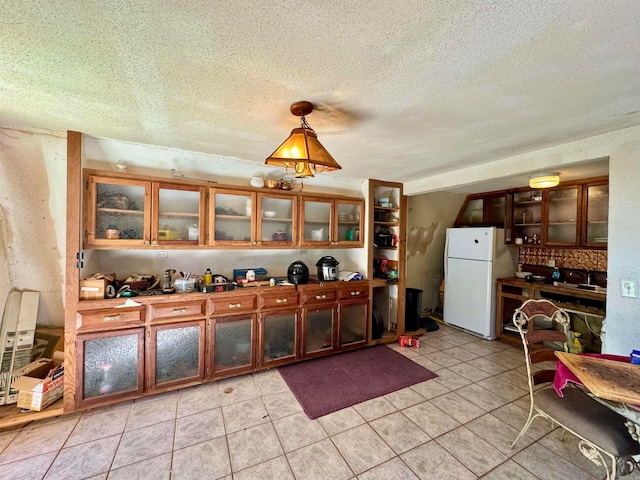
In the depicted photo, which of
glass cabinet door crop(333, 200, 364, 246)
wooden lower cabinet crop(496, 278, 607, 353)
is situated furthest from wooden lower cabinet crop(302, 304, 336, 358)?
wooden lower cabinet crop(496, 278, 607, 353)

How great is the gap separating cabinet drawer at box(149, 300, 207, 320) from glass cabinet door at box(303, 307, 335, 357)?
3.70 ft

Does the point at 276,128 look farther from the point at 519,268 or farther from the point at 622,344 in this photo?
the point at 519,268

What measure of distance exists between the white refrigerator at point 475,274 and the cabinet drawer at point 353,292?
1782 mm

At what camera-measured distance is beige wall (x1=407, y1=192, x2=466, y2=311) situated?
4.48 metres

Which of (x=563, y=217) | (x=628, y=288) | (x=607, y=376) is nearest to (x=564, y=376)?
(x=607, y=376)

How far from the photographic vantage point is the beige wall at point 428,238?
4480 millimetres

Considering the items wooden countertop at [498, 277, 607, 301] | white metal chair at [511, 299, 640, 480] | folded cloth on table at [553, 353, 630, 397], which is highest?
wooden countertop at [498, 277, 607, 301]

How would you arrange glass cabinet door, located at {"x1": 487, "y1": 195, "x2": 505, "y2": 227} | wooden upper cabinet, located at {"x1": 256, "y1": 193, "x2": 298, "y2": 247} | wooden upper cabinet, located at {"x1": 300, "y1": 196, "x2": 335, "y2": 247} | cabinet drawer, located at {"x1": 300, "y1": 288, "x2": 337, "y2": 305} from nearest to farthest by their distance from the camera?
1. wooden upper cabinet, located at {"x1": 256, "y1": 193, "x2": 298, "y2": 247}
2. cabinet drawer, located at {"x1": 300, "y1": 288, "x2": 337, "y2": 305}
3. wooden upper cabinet, located at {"x1": 300, "y1": 196, "x2": 335, "y2": 247}
4. glass cabinet door, located at {"x1": 487, "y1": 195, "x2": 505, "y2": 227}

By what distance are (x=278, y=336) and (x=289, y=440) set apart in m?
1.11

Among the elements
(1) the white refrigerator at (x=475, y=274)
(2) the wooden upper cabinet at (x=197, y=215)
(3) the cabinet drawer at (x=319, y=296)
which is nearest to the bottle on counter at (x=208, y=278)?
(2) the wooden upper cabinet at (x=197, y=215)

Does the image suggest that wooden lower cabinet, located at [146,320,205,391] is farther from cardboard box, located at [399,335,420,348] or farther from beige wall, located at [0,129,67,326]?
cardboard box, located at [399,335,420,348]

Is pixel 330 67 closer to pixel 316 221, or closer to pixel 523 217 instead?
pixel 316 221

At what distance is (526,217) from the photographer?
13.3 feet

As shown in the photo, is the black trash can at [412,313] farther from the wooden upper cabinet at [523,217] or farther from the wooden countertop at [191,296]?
the wooden upper cabinet at [523,217]
